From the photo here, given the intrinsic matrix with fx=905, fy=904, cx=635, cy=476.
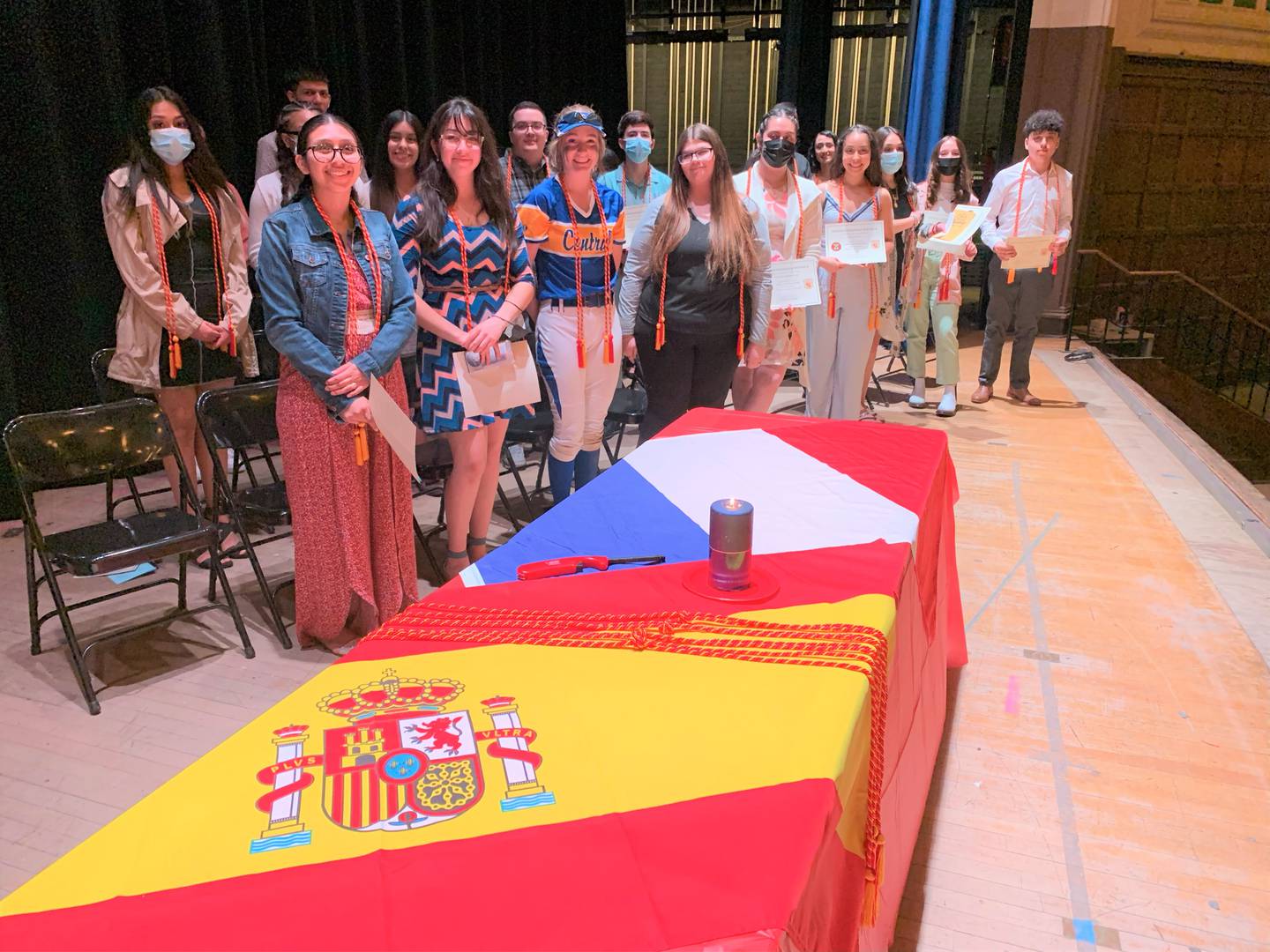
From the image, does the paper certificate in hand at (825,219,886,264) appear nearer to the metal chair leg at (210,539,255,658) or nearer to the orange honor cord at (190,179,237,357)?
the orange honor cord at (190,179,237,357)

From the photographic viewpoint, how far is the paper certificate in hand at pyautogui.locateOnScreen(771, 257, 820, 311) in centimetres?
379

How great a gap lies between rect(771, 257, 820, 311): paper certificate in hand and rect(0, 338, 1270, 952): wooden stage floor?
47.8 inches

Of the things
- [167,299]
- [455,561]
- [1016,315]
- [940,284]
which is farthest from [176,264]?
[1016,315]

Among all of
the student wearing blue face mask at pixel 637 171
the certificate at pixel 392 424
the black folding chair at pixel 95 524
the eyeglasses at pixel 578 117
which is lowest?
the black folding chair at pixel 95 524

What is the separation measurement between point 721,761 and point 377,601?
81.8 inches

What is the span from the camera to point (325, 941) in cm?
90

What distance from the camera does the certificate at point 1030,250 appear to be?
5.41 m

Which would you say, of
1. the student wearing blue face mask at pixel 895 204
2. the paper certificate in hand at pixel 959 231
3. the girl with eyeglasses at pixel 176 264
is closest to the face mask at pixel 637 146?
the student wearing blue face mask at pixel 895 204

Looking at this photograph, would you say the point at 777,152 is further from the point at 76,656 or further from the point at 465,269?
the point at 76,656

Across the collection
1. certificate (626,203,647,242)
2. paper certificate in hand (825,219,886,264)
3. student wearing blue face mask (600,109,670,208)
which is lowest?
paper certificate in hand (825,219,886,264)

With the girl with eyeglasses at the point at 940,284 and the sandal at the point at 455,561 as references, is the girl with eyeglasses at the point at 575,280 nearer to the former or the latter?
the sandal at the point at 455,561

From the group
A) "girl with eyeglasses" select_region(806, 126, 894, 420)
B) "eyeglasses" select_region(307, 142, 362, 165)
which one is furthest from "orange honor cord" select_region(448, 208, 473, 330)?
"girl with eyeglasses" select_region(806, 126, 894, 420)

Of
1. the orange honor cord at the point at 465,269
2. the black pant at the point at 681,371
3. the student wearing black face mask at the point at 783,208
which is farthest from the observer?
the student wearing black face mask at the point at 783,208

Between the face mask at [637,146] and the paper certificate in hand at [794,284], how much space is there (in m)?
1.03
